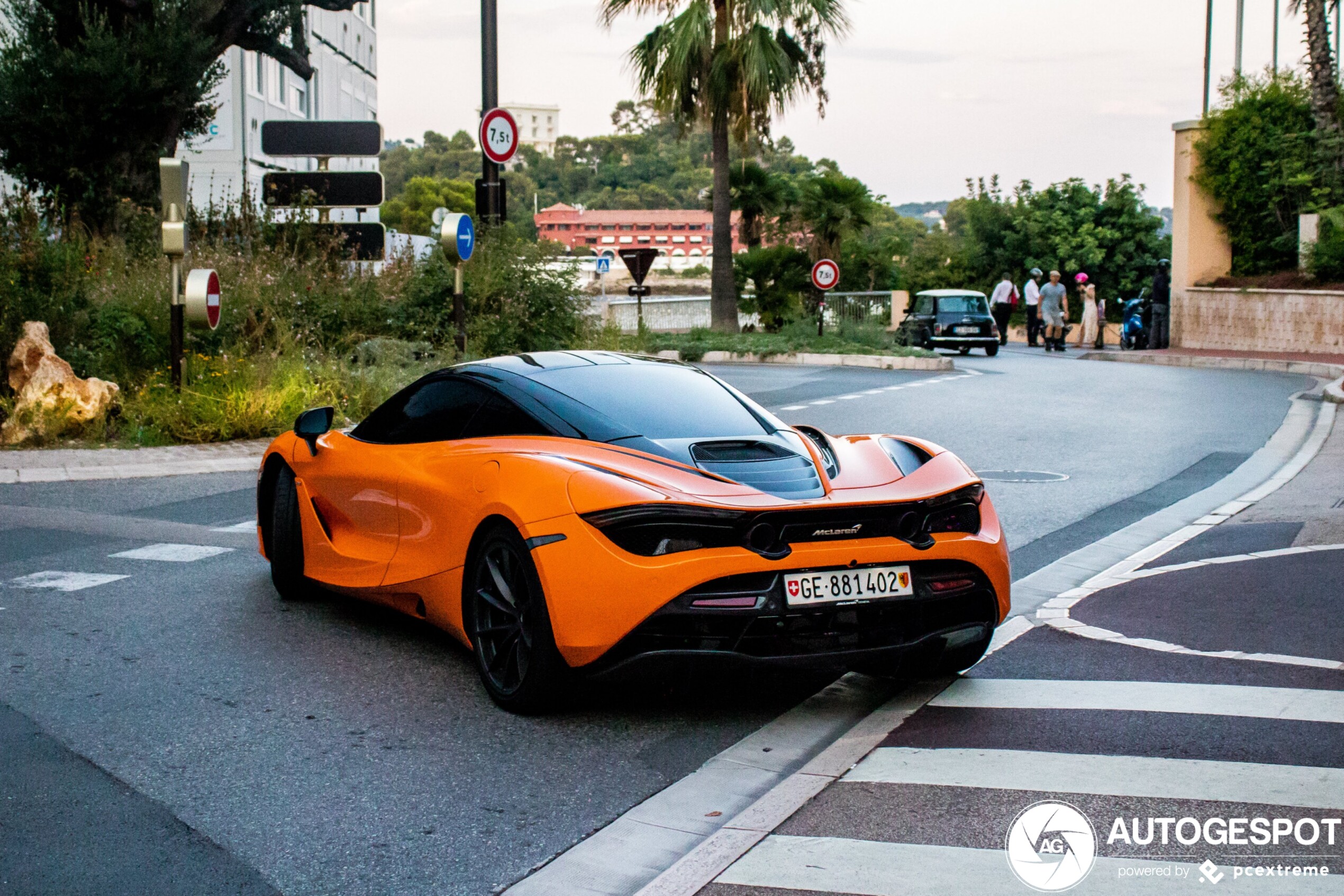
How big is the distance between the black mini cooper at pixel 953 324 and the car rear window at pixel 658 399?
27.1 metres

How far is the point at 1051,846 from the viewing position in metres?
3.91

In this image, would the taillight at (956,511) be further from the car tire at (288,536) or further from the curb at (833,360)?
the curb at (833,360)

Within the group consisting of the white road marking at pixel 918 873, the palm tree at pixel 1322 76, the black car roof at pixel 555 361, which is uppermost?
the palm tree at pixel 1322 76

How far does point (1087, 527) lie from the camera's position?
9562 millimetres

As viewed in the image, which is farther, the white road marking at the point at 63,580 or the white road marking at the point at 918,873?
the white road marking at the point at 63,580

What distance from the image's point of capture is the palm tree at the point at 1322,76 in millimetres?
30109

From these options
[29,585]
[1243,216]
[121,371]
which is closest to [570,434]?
[29,585]

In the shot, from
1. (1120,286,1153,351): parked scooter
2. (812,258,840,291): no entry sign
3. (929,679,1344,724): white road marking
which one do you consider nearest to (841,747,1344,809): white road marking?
(929,679,1344,724): white road marking

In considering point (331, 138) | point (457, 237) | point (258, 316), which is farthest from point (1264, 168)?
point (258, 316)

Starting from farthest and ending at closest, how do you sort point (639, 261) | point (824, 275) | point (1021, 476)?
point (639, 261), point (824, 275), point (1021, 476)

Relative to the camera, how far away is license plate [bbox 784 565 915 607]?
15.9 feet

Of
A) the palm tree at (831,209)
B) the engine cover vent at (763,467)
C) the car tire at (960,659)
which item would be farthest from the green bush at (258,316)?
the palm tree at (831,209)

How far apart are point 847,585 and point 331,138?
46.6ft

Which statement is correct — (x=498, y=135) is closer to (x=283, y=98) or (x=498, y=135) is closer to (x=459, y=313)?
(x=459, y=313)
